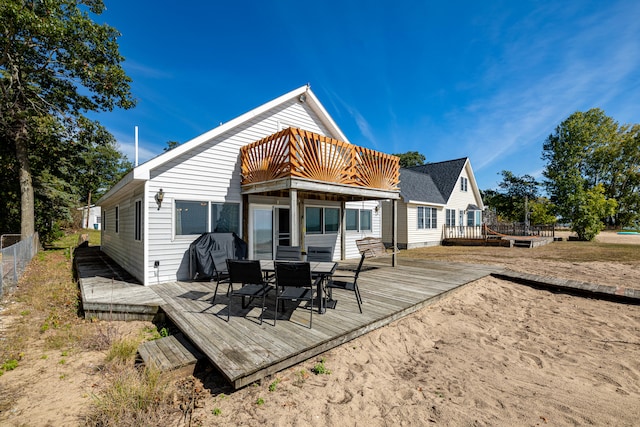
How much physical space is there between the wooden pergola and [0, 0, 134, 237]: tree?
1129cm

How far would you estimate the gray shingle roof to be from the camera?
61.6 ft

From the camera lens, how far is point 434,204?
19297 mm

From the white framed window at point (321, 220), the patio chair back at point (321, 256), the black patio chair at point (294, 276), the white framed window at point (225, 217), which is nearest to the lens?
the black patio chair at point (294, 276)

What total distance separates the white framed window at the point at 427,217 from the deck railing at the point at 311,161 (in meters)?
10.2

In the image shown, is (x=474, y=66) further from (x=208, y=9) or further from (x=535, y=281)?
(x=208, y=9)

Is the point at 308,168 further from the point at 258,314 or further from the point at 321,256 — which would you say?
the point at 258,314

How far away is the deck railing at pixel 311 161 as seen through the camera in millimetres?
6690

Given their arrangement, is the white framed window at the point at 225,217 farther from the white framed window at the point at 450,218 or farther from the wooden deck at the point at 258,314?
the white framed window at the point at 450,218

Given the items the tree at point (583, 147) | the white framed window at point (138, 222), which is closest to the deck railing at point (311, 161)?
the white framed window at point (138, 222)

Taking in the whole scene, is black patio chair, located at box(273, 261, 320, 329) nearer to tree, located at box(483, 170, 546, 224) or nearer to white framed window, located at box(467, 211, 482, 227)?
white framed window, located at box(467, 211, 482, 227)

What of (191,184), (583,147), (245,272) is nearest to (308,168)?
(191,184)

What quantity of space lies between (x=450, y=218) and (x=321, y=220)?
1466 centimetres

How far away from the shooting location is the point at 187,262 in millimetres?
7371

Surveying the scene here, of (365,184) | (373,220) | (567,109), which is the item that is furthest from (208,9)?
(567,109)
